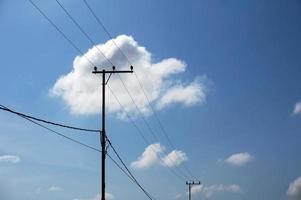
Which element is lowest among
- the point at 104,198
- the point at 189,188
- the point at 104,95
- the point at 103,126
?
the point at 104,198

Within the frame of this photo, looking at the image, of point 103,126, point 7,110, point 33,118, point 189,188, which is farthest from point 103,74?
point 189,188

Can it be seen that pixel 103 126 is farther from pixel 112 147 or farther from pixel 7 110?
pixel 7 110

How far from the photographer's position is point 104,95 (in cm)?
3244

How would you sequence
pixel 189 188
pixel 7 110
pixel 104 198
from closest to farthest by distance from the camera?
pixel 7 110, pixel 104 198, pixel 189 188

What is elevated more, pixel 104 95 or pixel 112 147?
pixel 104 95

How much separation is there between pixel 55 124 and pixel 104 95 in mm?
7271

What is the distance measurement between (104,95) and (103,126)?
2017mm

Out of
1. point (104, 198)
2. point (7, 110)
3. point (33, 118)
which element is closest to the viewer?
point (7, 110)

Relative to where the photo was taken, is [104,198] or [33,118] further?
[104,198]

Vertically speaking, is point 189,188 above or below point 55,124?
above

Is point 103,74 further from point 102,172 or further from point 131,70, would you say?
point 102,172

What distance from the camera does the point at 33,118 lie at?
23125mm

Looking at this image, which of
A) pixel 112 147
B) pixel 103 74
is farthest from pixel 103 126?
pixel 103 74

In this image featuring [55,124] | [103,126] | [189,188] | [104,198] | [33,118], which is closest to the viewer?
[33,118]
